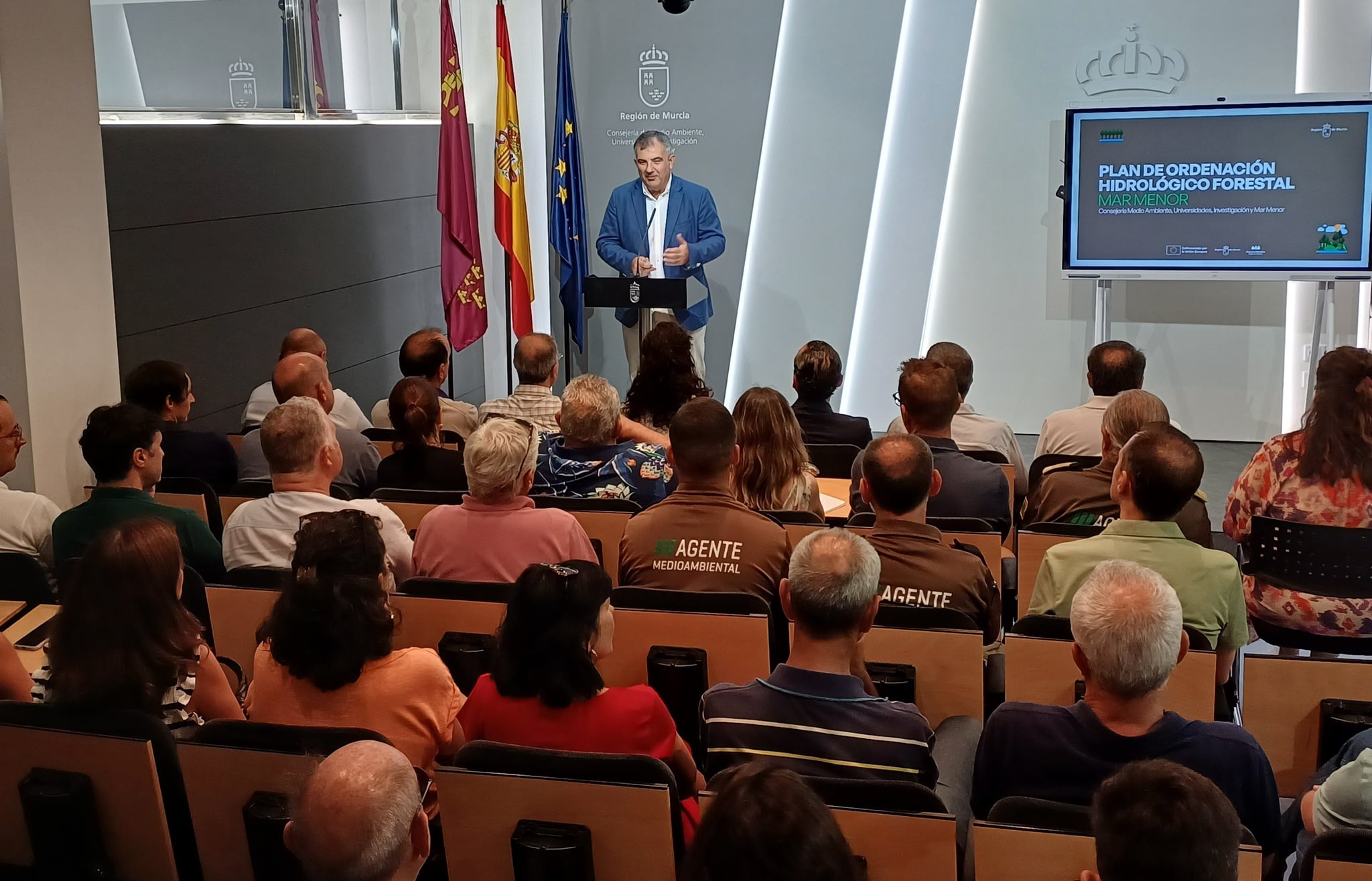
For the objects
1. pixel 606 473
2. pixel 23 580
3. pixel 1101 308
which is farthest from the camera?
pixel 1101 308

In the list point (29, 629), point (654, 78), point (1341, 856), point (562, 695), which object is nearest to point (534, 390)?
point (29, 629)

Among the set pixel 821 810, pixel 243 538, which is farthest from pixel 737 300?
pixel 821 810

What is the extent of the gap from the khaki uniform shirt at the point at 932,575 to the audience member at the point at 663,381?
6.46 feet

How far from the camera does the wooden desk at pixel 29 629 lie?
297 cm

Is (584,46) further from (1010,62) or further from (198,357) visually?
(198,357)

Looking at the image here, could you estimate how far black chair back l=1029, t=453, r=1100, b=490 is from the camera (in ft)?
14.9

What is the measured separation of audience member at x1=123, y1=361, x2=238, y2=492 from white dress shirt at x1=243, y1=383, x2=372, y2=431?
630mm

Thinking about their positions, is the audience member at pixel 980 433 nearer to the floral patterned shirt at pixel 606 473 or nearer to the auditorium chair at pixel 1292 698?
the floral patterned shirt at pixel 606 473

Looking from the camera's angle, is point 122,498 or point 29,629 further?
point 122,498

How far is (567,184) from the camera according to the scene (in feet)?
27.2

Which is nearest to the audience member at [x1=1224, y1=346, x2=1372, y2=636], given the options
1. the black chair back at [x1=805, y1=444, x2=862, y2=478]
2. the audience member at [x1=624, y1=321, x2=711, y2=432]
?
the black chair back at [x1=805, y1=444, x2=862, y2=478]

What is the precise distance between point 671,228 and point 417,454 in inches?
158

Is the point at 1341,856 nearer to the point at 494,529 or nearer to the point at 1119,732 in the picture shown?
the point at 1119,732

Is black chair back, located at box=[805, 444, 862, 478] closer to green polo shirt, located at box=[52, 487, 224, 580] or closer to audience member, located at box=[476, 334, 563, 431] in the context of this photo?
audience member, located at box=[476, 334, 563, 431]
